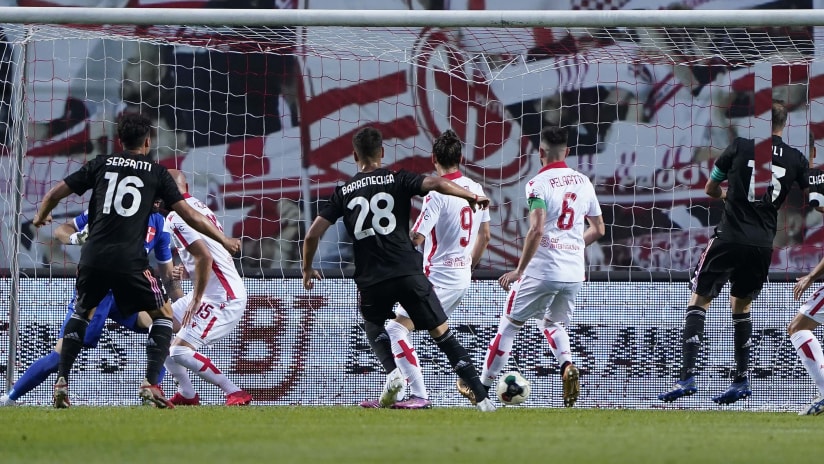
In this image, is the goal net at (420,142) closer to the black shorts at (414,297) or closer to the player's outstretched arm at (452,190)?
the black shorts at (414,297)

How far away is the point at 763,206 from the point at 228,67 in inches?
252

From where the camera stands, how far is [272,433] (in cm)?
676

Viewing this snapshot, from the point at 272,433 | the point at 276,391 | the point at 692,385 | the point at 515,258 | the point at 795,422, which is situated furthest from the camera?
the point at 515,258

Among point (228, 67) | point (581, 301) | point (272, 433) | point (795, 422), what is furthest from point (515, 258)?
point (272, 433)

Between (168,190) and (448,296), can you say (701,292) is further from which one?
(168,190)

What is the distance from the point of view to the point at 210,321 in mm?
9836

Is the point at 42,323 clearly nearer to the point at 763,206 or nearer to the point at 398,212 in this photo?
the point at 398,212

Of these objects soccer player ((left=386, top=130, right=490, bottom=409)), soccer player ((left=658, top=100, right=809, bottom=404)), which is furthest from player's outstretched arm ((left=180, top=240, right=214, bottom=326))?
soccer player ((left=658, top=100, right=809, bottom=404))

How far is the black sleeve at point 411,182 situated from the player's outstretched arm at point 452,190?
79mm

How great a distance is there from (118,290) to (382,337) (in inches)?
71.3

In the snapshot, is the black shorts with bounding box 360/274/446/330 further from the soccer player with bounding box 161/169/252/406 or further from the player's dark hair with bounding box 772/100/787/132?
the player's dark hair with bounding box 772/100/787/132

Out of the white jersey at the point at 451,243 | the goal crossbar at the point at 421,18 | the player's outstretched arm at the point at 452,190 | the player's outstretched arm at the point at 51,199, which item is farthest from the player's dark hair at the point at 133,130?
the white jersey at the point at 451,243

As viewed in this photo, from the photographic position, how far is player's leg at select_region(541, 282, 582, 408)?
9.40 meters

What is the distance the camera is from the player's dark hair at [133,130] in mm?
8711
